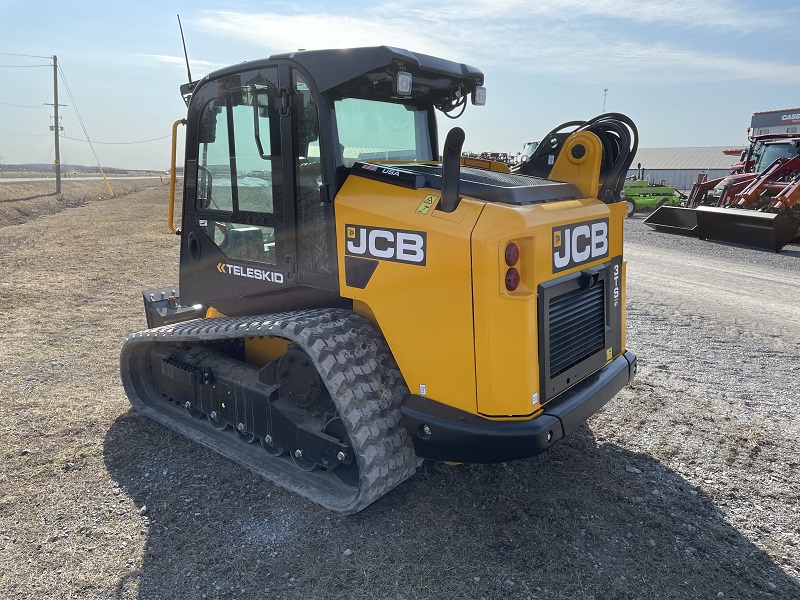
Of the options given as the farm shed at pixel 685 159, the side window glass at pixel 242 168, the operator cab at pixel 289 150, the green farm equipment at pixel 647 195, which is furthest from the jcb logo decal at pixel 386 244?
the farm shed at pixel 685 159

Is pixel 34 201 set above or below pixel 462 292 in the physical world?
above

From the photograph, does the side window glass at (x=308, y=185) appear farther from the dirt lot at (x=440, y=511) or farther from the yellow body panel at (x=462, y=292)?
the dirt lot at (x=440, y=511)

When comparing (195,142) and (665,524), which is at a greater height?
(195,142)

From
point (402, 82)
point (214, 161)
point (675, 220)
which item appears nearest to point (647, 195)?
point (675, 220)

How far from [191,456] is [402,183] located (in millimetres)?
2331

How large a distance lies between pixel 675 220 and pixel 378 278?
47.0 feet

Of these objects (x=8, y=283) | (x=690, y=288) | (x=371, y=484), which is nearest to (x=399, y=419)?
(x=371, y=484)

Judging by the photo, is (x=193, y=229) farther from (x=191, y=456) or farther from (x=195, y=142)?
(x=191, y=456)

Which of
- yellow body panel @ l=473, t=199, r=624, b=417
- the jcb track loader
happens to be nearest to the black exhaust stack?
the jcb track loader

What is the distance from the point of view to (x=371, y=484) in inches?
124

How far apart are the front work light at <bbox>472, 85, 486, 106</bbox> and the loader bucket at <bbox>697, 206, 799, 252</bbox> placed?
11.1 metres

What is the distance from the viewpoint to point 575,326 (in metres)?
3.39

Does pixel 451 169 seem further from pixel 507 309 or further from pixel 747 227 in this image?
pixel 747 227

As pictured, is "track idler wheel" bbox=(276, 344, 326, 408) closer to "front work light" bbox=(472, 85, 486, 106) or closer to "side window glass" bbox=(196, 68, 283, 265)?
"side window glass" bbox=(196, 68, 283, 265)
